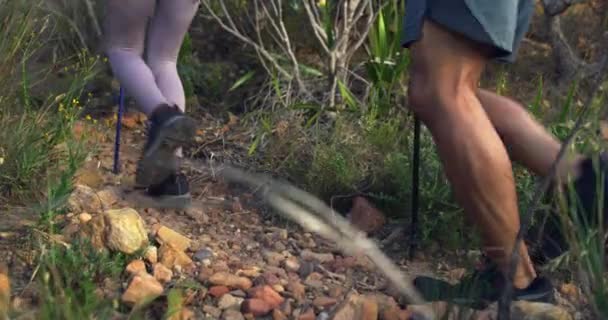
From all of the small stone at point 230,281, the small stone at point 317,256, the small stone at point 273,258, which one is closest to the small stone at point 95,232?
the small stone at point 230,281

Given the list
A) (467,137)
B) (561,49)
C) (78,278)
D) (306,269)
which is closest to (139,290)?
(78,278)

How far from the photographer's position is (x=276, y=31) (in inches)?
197

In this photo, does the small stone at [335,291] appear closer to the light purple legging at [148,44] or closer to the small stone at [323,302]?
the small stone at [323,302]

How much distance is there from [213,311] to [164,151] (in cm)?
74

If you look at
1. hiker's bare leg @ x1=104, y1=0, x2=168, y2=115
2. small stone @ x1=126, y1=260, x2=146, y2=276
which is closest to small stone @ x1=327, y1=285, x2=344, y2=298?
small stone @ x1=126, y1=260, x2=146, y2=276

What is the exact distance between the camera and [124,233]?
3.10m

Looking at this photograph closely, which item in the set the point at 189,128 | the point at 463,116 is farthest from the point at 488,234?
the point at 189,128

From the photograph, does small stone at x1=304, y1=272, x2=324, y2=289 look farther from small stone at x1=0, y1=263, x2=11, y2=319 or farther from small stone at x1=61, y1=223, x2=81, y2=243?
small stone at x1=0, y1=263, x2=11, y2=319

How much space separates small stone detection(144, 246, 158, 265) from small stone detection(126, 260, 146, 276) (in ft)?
0.17

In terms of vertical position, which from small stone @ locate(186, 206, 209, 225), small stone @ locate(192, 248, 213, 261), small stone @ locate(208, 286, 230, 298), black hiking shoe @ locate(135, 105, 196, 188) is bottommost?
small stone @ locate(186, 206, 209, 225)

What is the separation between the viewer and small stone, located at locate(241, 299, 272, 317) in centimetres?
288

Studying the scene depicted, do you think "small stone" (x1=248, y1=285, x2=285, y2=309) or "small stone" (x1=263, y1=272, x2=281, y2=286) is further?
"small stone" (x1=263, y1=272, x2=281, y2=286)

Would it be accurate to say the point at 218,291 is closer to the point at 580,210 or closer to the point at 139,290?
the point at 139,290

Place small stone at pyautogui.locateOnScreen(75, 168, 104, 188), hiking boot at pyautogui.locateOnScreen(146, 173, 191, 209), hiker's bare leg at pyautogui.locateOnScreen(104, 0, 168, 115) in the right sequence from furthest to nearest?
small stone at pyautogui.locateOnScreen(75, 168, 104, 188)
hiking boot at pyautogui.locateOnScreen(146, 173, 191, 209)
hiker's bare leg at pyautogui.locateOnScreen(104, 0, 168, 115)
